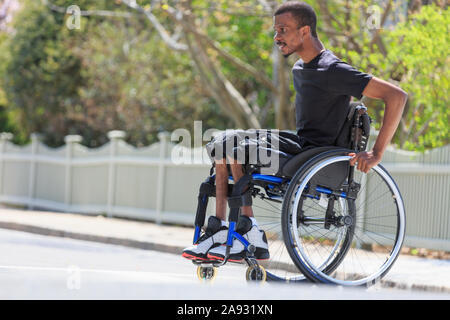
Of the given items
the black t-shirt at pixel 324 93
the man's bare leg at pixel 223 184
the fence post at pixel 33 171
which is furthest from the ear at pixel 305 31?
the fence post at pixel 33 171

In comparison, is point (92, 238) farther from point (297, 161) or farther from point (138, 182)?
point (297, 161)

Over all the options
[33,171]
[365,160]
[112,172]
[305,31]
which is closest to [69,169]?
[33,171]

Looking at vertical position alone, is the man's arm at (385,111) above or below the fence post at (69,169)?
above

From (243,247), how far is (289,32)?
1.56 m

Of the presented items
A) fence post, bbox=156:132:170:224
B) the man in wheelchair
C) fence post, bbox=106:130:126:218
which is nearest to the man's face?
the man in wheelchair

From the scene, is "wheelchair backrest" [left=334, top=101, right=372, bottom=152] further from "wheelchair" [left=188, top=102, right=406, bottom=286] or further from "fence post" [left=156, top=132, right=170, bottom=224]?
"fence post" [left=156, top=132, right=170, bottom=224]

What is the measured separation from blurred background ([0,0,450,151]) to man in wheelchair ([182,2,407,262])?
14.7 ft

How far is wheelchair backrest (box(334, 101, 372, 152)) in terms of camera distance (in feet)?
18.3

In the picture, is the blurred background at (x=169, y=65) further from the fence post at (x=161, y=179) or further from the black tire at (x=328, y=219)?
the black tire at (x=328, y=219)

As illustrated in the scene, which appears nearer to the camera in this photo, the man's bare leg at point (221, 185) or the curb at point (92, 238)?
the man's bare leg at point (221, 185)

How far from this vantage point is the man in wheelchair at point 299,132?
17.5ft

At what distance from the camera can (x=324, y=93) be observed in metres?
5.47

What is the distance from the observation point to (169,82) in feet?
57.8

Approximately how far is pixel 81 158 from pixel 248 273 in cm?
998
